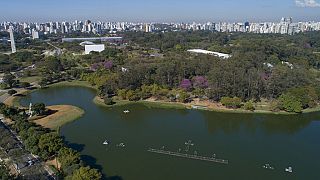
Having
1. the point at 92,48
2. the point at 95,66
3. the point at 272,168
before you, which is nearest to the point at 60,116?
the point at 272,168

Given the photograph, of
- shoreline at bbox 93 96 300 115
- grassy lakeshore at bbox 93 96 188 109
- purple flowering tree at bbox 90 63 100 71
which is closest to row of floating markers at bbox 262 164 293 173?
shoreline at bbox 93 96 300 115

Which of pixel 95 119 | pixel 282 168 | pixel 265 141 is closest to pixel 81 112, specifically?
pixel 95 119

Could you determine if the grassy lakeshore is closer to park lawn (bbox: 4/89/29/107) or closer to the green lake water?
the green lake water

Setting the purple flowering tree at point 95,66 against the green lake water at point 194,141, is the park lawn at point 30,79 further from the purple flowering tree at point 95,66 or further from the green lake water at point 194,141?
the green lake water at point 194,141

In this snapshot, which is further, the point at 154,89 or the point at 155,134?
the point at 154,89

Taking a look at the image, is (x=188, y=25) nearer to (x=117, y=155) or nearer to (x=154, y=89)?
(x=154, y=89)
